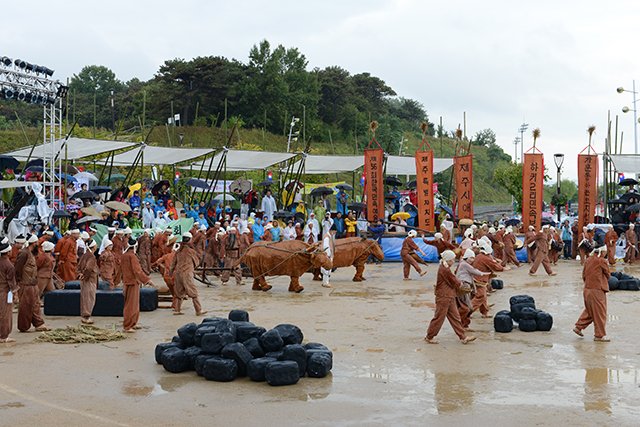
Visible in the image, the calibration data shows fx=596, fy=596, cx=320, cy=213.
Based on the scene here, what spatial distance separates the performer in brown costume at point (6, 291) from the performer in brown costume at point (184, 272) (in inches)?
116

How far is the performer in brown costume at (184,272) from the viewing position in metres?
11.9

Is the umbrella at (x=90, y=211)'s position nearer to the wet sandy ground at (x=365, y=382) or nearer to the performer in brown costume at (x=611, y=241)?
the wet sandy ground at (x=365, y=382)

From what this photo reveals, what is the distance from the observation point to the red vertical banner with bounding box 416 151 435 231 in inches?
848

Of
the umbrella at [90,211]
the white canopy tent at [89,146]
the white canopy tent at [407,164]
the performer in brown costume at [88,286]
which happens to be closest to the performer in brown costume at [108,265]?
the performer in brown costume at [88,286]

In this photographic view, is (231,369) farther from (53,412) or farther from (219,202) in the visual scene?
(219,202)

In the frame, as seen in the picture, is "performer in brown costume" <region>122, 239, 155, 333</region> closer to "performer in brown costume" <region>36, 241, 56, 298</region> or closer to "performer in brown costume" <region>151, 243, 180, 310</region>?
"performer in brown costume" <region>151, 243, 180, 310</region>

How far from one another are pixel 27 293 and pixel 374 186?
13.9 meters

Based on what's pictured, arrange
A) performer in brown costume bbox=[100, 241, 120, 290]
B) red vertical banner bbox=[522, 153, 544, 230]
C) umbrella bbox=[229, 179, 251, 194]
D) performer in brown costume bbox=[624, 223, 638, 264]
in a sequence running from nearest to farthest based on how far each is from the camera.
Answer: performer in brown costume bbox=[100, 241, 120, 290]
performer in brown costume bbox=[624, 223, 638, 264]
red vertical banner bbox=[522, 153, 544, 230]
umbrella bbox=[229, 179, 251, 194]

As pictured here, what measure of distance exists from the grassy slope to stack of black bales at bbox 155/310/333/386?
1531 cm

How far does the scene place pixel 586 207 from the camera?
22875 mm

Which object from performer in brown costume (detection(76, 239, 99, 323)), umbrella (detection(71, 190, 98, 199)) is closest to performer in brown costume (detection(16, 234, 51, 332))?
performer in brown costume (detection(76, 239, 99, 323))

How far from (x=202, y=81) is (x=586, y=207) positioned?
1210 inches

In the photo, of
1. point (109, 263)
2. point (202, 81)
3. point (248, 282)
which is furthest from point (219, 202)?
point (202, 81)

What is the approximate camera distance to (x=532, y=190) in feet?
73.0
